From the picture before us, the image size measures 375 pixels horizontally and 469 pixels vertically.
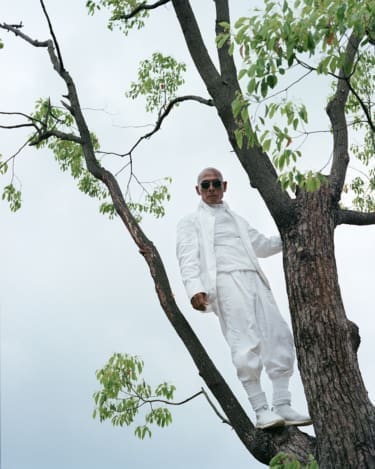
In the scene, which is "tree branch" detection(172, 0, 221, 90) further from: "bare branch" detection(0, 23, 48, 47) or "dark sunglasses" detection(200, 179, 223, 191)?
"bare branch" detection(0, 23, 48, 47)

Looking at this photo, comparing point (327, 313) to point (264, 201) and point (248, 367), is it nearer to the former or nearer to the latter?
point (248, 367)

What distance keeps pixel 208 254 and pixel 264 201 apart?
60 centimetres

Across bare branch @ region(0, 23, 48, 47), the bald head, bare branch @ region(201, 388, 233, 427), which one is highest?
bare branch @ region(0, 23, 48, 47)

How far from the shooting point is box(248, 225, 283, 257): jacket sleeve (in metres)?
6.25

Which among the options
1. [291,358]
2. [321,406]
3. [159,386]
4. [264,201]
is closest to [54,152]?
[159,386]

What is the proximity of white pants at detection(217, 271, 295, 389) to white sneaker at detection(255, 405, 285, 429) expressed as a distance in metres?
0.23

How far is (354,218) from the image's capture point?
238 inches

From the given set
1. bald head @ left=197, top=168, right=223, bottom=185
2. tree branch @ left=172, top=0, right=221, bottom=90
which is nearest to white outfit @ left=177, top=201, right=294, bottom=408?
bald head @ left=197, top=168, right=223, bottom=185

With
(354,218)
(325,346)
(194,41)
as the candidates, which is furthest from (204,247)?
(194,41)

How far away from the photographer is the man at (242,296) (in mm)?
5441

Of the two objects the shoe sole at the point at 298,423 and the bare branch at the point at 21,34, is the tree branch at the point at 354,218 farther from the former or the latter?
the bare branch at the point at 21,34

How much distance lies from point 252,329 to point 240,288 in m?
0.35

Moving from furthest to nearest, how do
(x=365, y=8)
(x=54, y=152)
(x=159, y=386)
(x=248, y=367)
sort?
(x=54, y=152) < (x=159, y=386) < (x=248, y=367) < (x=365, y=8)

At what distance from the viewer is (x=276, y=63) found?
14.6ft
